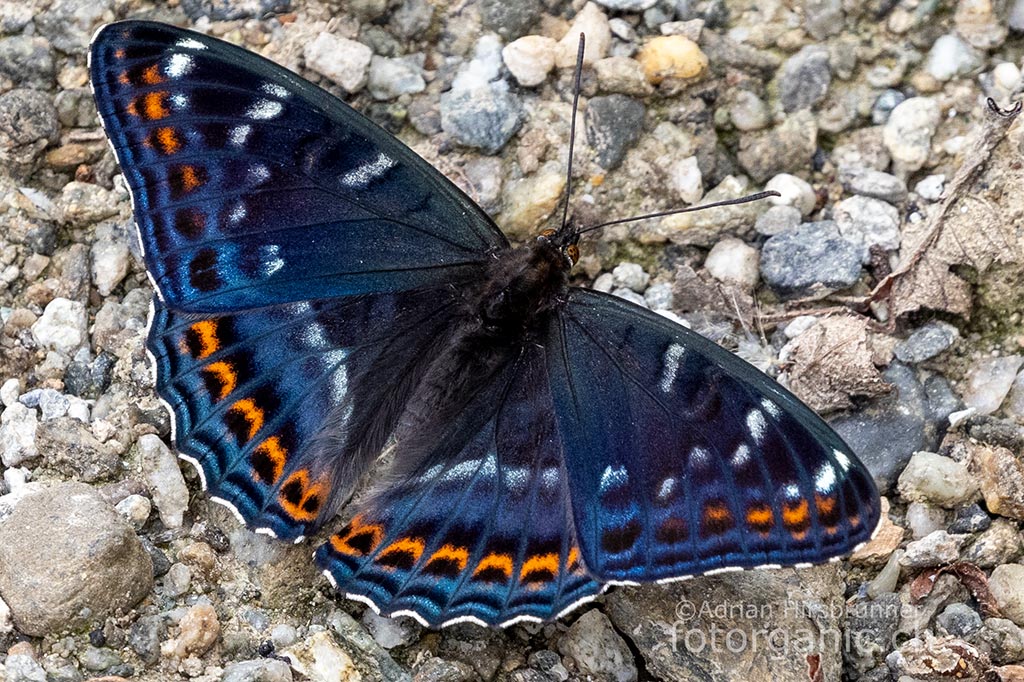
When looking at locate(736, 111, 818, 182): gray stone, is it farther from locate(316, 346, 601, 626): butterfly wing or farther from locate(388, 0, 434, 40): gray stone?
locate(316, 346, 601, 626): butterfly wing

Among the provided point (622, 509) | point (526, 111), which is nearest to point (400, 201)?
point (526, 111)

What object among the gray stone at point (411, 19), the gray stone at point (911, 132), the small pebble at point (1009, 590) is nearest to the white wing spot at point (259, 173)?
the gray stone at point (411, 19)

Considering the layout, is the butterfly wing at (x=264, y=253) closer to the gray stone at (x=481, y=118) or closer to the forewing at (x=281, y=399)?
the forewing at (x=281, y=399)

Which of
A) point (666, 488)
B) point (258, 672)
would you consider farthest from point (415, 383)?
point (258, 672)

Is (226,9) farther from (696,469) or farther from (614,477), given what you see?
(696,469)

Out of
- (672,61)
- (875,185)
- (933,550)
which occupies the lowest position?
(933,550)

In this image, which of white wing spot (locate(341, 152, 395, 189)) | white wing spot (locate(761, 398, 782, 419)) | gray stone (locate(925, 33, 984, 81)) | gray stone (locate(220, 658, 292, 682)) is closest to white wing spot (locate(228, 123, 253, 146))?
white wing spot (locate(341, 152, 395, 189))
